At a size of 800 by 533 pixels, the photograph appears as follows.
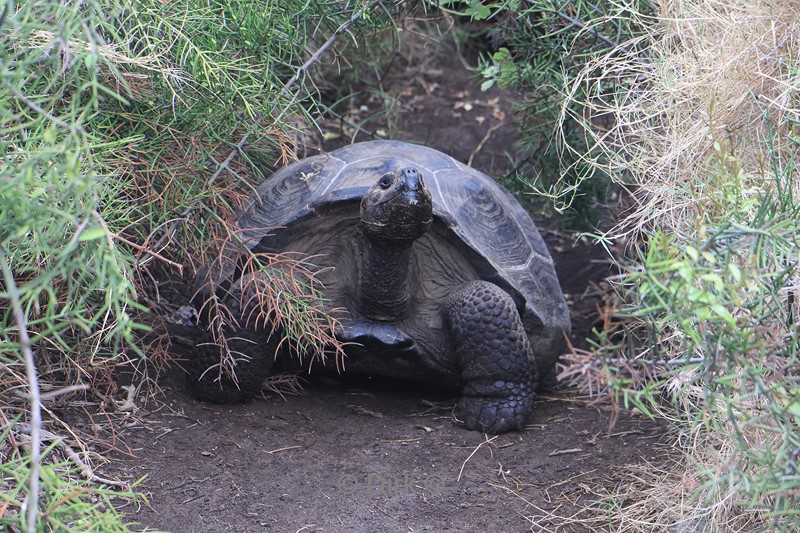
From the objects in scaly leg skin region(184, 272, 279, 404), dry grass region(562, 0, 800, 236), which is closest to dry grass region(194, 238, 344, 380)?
scaly leg skin region(184, 272, 279, 404)

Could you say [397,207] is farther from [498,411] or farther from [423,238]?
[498,411]

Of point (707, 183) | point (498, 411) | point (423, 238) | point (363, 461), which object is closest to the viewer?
point (707, 183)

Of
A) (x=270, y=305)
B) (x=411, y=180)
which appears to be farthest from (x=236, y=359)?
(x=411, y=180)

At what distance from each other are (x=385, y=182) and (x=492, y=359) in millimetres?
802

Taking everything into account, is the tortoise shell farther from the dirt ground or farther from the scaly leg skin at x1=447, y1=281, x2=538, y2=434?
the dirt ground

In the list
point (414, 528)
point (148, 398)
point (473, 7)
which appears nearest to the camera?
point (414, 528)

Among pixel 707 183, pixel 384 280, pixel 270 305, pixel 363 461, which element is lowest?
pixel 363 461

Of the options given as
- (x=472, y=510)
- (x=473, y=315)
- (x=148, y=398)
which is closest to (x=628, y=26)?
(x=473, y=315)

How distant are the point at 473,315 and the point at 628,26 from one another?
1304mm

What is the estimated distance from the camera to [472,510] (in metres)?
2.65

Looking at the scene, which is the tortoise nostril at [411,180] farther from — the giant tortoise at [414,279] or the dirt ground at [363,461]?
the dirt ground at [363,461]

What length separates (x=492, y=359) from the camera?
325cm

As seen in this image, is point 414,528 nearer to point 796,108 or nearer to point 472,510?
point 472,510

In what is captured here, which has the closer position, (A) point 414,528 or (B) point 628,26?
(A) point 414,528
